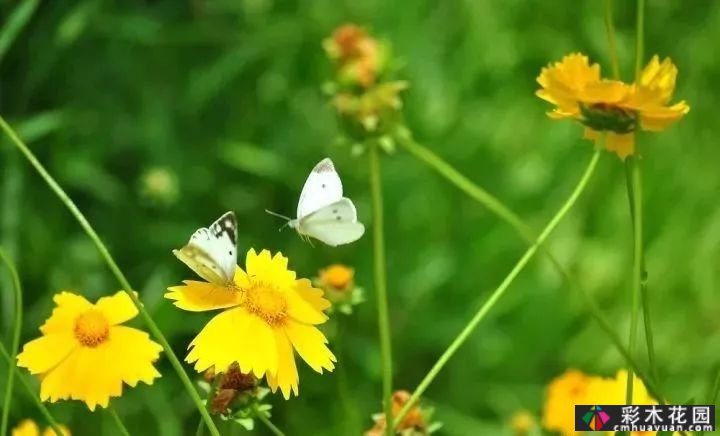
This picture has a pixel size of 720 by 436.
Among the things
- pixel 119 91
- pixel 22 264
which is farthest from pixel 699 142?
pixel 22 264

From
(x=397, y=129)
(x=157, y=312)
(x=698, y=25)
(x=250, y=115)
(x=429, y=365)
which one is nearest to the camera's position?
(x=397, y=129)

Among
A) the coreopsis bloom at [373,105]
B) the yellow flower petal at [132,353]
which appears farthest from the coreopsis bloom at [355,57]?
the yellow flower petal at [132,353]

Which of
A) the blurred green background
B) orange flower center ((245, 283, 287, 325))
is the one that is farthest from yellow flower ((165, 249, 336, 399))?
the blurred green background

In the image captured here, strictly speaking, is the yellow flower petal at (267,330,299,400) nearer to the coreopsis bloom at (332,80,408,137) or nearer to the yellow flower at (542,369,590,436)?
the coreopsis bloom at (332,80,408,137)

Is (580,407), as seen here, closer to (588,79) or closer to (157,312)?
(588,79)

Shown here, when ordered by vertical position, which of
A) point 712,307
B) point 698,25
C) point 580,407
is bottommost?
point 580,407

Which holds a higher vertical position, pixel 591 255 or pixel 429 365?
pixel 591 255

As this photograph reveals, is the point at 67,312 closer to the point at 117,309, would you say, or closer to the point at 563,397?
the point at 117,309
